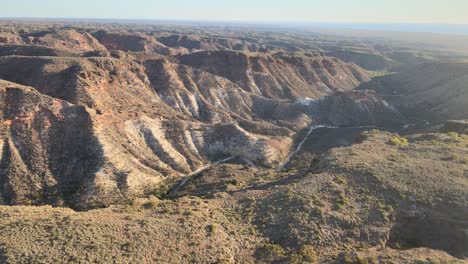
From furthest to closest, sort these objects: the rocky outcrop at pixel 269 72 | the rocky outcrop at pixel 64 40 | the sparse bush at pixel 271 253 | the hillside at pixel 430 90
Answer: the rocky outcrop at pixel 64 40 < the rocky outcrop at pixel 269 72 < the hillside at pixel 430 90 < the sparse bush at pixel 271 253

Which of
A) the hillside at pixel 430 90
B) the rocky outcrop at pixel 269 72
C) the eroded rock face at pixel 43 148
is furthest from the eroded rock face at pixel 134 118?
the hillside at pixel 430 90

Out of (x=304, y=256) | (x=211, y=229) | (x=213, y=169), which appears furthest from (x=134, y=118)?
(x=304, y=256)

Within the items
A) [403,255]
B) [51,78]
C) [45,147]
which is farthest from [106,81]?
[403,255]

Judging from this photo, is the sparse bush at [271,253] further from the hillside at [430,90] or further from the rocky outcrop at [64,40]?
the rocky outcrop at [64,40]

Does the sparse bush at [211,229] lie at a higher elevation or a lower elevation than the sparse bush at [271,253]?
higher

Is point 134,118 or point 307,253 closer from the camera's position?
point 307,253

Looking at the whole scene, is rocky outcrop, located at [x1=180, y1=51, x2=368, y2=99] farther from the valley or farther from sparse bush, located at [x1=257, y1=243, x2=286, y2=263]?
sparse bush, located at [x1=257, y1=243, x2=286, y2=263]

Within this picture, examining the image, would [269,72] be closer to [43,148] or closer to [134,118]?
[134,118]

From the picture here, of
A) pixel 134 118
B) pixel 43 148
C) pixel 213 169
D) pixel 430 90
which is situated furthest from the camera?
pixel 430 90

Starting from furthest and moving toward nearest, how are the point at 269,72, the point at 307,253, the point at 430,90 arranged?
1. the point at 430,90
2. the point at 269,72
3. the point at 307,253

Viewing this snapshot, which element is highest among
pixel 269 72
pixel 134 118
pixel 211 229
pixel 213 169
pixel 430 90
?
pixel 269 72

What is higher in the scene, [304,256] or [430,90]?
[304,256]

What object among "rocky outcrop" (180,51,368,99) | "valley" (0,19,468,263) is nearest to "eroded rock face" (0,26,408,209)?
"valley" (0,19,468,263)
